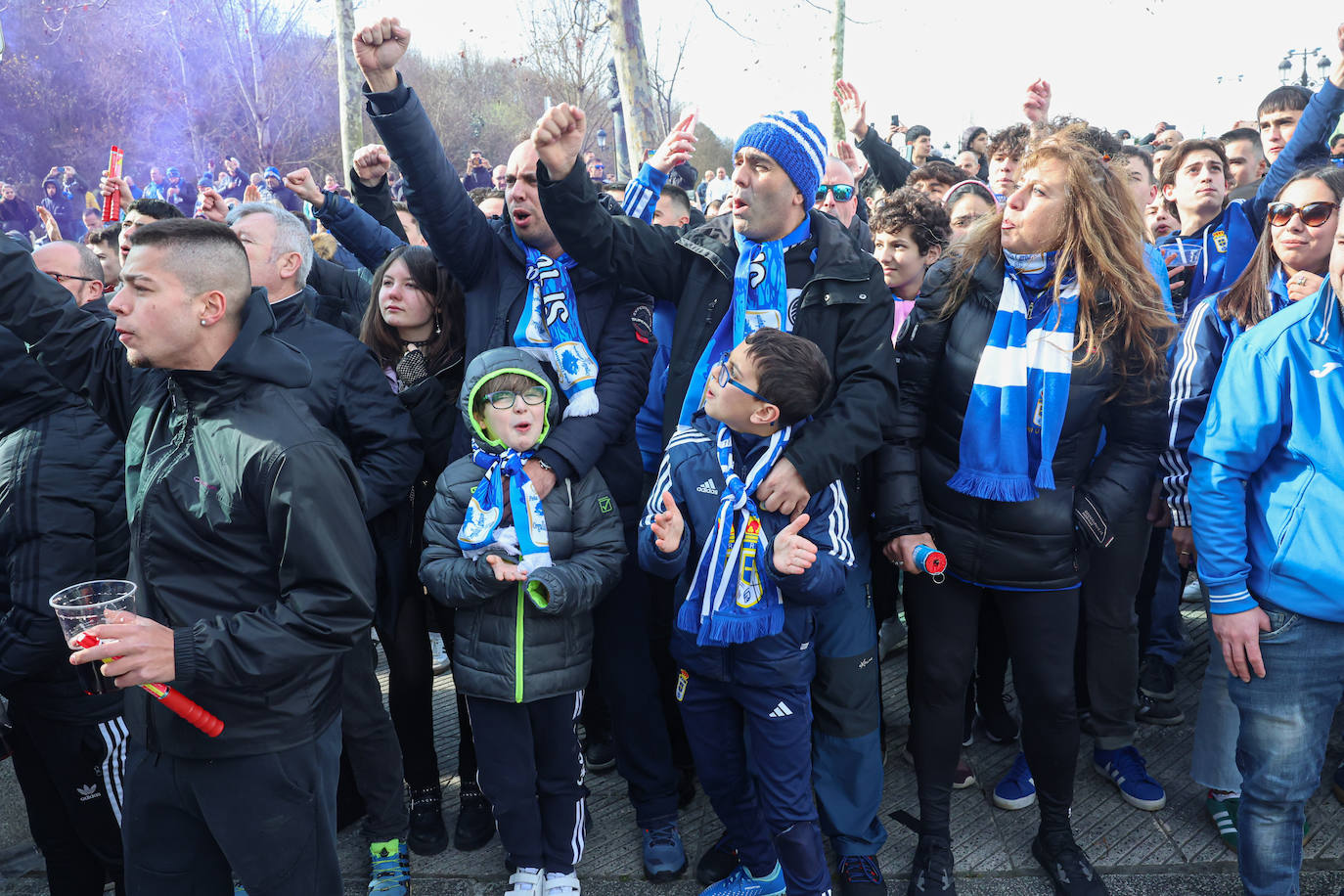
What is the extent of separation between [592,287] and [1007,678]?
2.98 m

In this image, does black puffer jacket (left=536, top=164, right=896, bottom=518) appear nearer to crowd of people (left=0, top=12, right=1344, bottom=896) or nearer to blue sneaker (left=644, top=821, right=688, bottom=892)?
crowd of people (left=0, top=12, right=1344, bottom=896)

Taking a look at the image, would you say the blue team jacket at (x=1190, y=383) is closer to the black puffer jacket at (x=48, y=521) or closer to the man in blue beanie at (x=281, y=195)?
the black puffer jacket at (x=48, y=521)

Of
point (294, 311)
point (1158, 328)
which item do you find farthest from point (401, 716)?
point (1158, 328)

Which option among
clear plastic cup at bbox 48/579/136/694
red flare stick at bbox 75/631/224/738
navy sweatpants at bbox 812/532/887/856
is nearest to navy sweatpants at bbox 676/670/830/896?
navy sweatpants at bbox 812/532/887/856

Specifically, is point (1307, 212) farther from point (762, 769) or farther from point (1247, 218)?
point (762, 769)

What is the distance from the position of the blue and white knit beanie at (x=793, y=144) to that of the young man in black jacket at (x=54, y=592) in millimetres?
2286

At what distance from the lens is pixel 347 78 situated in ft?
46.8

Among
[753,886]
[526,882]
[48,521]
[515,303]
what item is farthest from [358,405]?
[753,886]

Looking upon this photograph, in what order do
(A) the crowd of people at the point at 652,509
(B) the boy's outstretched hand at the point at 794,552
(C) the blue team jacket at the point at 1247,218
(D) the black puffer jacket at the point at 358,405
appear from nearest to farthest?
(A) the crowd of people at the point at 652,509 → (B) the boy's outstretched hand at the point at 794,552 → (D) the black puffer jacket at the point at 358,405 → (C) the blue team jacket at the point at 1247,218

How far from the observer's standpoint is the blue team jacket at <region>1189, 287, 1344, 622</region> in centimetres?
246

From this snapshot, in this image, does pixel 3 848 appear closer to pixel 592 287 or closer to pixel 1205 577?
pixel 592 287

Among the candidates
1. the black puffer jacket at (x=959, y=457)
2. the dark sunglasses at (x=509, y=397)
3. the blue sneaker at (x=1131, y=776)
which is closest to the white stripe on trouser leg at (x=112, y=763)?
the dark sunglasses at (x=509, y=397)

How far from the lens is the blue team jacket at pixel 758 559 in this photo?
9.12 feet

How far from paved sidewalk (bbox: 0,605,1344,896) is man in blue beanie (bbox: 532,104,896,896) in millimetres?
352
